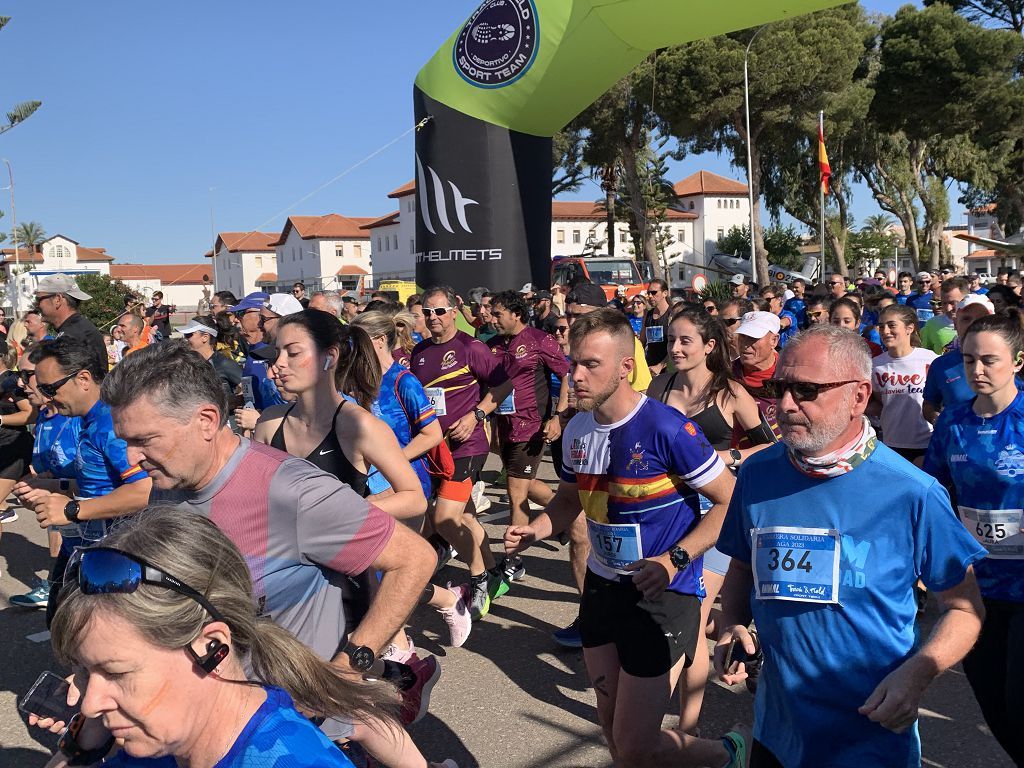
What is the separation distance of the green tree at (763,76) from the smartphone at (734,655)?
29.0 m

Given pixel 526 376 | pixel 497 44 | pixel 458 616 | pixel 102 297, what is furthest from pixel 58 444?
pixel 102 297

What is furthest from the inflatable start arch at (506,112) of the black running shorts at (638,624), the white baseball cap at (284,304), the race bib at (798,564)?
the race bib at (798,564)

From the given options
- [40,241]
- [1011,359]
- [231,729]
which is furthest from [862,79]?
[40,241]

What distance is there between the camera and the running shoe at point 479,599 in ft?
18.4

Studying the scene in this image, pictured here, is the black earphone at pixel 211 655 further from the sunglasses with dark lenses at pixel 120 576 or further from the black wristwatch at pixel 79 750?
the black wristwatch at pixel 79 750

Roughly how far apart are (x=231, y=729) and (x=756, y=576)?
1484 millimetres

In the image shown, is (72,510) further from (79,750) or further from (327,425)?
(79,750)

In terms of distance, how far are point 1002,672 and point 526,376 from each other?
4.77 meters

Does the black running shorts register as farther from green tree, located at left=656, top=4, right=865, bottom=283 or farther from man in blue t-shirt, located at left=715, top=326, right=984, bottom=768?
green tree, located at left=656, top=4, right=865, bottom=283

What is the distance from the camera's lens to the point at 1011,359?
3.59 metres

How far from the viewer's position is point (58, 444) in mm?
4816

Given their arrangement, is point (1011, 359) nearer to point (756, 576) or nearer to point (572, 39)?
point (756, 576)

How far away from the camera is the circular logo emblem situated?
12.1 m

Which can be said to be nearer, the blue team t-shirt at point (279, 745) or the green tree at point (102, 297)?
the blue team t-shirt at point (279, 745)
